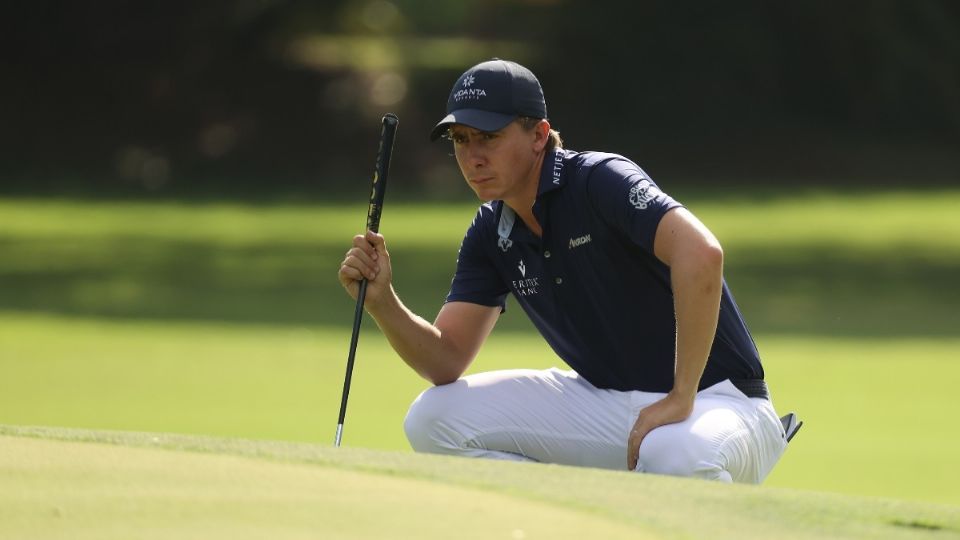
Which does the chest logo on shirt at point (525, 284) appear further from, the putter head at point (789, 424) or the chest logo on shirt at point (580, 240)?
the putter head at point (789, 424)

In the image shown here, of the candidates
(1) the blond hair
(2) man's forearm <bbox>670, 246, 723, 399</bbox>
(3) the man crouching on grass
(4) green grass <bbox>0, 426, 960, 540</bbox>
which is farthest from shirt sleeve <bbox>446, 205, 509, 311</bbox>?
(4) green grass <bbox>0, 426, 960, 540</bbox>

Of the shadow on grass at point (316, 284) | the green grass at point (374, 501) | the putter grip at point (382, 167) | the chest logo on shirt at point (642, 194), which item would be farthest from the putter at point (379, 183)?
the shadow on grass at point (316, 284)

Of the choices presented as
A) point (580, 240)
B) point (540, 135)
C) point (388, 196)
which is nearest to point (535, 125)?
point (540, 135)

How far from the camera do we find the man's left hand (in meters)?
3.46

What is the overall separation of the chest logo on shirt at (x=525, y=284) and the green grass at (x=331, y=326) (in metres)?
1.89

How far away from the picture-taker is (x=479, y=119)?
12.2ft

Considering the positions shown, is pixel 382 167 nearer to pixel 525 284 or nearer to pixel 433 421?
pixel 525 284

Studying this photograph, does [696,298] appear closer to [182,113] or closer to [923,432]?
[923,432]

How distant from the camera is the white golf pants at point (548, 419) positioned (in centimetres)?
372

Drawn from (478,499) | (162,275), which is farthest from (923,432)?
(162,275)

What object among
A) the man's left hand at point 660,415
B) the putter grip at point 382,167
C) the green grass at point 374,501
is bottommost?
the man's left hand at point 660,415

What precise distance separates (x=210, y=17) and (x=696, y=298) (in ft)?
65.5

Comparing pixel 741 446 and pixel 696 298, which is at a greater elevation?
pixel 696 298

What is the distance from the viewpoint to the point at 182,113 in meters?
22.3
